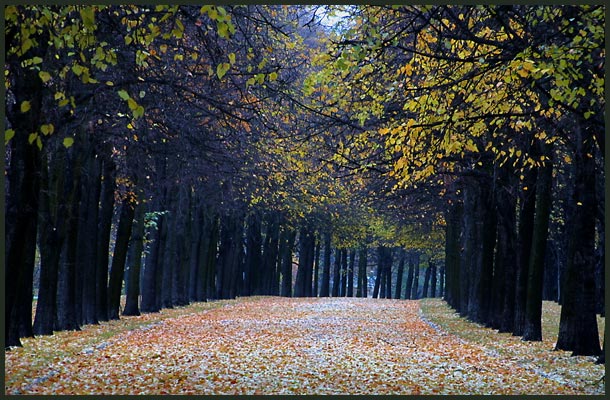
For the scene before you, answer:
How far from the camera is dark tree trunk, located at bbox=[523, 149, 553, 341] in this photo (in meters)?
20.1

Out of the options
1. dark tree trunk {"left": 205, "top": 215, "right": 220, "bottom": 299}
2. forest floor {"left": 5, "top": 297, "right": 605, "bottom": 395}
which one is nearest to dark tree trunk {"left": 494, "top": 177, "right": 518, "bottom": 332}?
forest floor {"left": 5, "top": 297, "right": 605, "bottom": 395}

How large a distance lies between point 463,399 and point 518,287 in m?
12.0

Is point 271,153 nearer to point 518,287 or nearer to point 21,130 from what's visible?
point 518,287

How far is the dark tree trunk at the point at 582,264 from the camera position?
1677 centimetres

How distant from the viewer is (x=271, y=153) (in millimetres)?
31062

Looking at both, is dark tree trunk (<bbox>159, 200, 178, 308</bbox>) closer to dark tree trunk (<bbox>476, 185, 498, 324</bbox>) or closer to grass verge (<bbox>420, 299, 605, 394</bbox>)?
grass verge (<bbox>420, 299, 605, 394</bbox>)

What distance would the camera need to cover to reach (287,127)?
3375 centimetres

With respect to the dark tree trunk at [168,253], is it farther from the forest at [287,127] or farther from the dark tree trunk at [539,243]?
the dark tree trunk at [539,243]

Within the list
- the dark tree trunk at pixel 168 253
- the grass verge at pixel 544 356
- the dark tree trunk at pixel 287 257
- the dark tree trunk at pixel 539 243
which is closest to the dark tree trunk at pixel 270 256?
the dark tree trunk at pixel 287 257

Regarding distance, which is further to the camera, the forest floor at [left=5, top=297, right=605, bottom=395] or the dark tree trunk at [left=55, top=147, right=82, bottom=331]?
the dark tree trunk at [left=55, top=147, right=82, bottom=331]

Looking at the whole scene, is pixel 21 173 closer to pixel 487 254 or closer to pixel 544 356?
pixel 544 356

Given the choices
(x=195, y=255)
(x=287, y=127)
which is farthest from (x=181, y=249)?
(x=287, y=127)

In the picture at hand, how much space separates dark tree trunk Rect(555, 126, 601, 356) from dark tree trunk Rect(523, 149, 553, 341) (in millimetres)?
2445

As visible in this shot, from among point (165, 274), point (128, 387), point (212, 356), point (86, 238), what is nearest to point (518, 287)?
point (212, 356)
